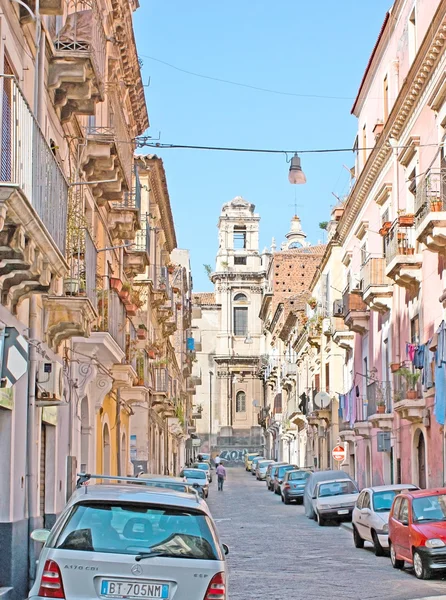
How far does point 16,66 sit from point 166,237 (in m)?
36.4

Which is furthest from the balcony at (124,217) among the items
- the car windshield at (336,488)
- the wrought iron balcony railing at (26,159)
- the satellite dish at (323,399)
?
the satellite dish at (323,399)

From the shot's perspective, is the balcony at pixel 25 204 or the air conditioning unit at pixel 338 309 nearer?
the balcony at pixel 25 204

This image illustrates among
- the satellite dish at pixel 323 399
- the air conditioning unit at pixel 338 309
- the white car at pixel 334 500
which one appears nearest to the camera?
the white car at pixel 334 500

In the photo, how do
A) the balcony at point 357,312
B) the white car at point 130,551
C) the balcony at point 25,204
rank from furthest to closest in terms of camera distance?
the balcony at point 357,312 → the balcony at point 25,204 → the white car at point 130,551

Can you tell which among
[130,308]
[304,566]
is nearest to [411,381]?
[130,308]

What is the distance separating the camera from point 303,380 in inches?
2569

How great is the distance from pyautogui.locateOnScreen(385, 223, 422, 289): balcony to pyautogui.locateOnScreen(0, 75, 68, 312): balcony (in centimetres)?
1622

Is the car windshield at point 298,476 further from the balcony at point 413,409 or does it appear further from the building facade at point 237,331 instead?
the building facade at point 237,331

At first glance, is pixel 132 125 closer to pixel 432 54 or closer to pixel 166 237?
pixel 432 54

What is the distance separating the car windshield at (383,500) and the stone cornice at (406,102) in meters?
10.2

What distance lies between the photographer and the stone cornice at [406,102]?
24188 mm

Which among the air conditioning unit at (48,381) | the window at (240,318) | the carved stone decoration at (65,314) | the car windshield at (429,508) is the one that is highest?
the window at (240,318)

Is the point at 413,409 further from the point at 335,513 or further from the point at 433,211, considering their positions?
the point at 433,211

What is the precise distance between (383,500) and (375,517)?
0.97m
